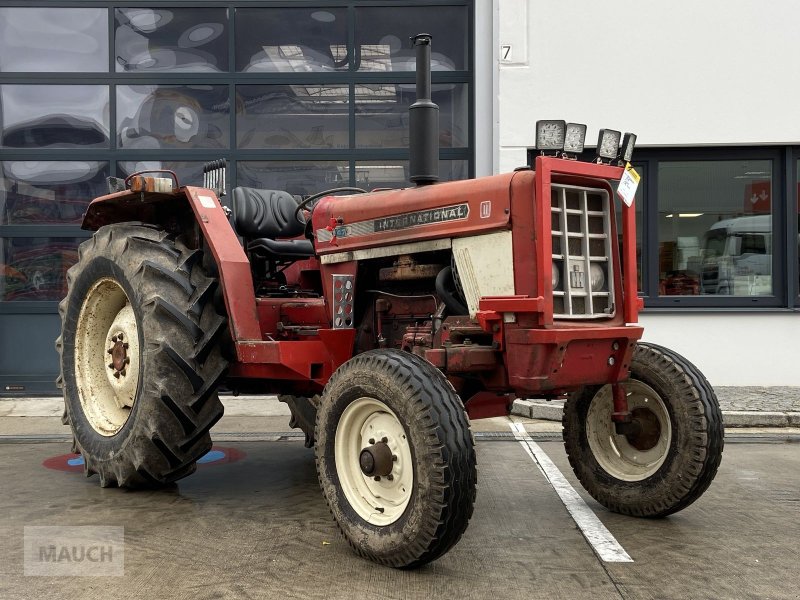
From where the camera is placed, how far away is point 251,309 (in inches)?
197

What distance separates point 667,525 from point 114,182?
4118 mm

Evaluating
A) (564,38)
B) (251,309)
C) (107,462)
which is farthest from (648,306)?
(107,462)

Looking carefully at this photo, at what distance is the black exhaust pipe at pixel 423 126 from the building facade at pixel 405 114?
5132mm

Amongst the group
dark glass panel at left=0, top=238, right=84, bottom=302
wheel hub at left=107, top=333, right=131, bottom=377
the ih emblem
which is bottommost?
wheel hub at left=107, top=333, right=131, bottom=377

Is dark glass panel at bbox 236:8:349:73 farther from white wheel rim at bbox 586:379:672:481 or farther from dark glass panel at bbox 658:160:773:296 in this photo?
white wheel rim at bbox 586:379:672:481

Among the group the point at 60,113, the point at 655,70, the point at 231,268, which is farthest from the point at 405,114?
the point at 231,268

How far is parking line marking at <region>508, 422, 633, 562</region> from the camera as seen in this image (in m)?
3.87

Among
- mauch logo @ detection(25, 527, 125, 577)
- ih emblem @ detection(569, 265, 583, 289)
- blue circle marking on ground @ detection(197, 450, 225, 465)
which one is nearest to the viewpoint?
mauch logo @ detection(25, 527, 125, 577)

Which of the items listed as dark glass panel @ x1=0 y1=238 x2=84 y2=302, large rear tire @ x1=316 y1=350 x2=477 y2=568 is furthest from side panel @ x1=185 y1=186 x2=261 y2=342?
dark glass panel @ x1=0 y1=238 x2=84 y2=302

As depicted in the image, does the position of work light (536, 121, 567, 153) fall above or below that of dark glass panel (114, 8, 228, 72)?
below

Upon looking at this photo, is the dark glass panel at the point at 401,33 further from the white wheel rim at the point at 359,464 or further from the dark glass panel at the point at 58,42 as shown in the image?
the white wheel rim at the point at 359,464

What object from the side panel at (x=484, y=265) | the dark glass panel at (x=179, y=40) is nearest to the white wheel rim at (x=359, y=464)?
the side panel at (x=484, y=265)

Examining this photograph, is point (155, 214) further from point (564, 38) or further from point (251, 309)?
point (564, 38)

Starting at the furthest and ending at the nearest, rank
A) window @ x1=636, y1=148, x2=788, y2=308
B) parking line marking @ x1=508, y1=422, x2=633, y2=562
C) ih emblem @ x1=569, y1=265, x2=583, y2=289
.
→ window @ x1=636, y1=148, x2=788, y2=308
ih emblem @ x1=569, y1=265, x2=583, y2=289
parking line marking @ x1=508, y1=422, x2=633, y2=562
